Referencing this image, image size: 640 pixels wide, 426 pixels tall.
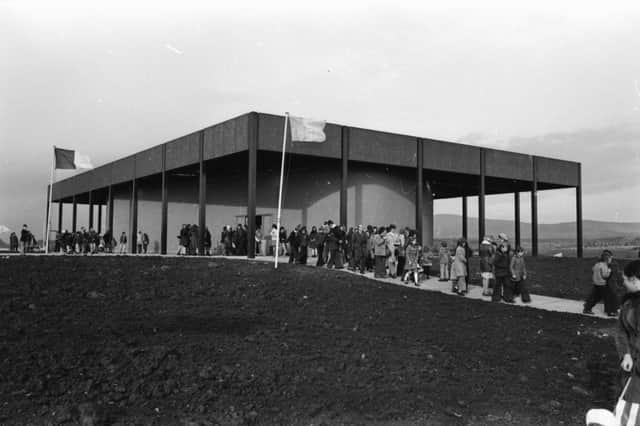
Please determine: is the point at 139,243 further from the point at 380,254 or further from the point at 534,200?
the point at 534,200

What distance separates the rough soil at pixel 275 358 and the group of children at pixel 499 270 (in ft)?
6.19

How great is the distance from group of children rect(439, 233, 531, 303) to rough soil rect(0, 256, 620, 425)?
6.19 ft

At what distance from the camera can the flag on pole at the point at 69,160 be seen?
25422 mm

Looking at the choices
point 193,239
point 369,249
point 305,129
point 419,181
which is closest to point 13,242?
point 193,239

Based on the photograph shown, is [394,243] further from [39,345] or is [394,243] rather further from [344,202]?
[39,345]

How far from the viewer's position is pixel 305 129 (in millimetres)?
17172

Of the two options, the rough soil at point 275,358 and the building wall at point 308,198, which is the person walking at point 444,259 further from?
the building wall at point 308,198

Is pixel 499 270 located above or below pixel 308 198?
below

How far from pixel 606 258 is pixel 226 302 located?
8.48 metres

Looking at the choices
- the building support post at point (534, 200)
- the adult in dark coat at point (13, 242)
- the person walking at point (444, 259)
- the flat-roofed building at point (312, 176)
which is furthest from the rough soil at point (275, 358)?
the adult in dark coat at point (13, 242)

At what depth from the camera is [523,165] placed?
Answer: 1236 inches

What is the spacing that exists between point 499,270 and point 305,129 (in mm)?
7497

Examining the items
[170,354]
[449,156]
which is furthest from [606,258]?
[449,156]

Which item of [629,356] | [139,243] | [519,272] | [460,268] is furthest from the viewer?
[139,243]
